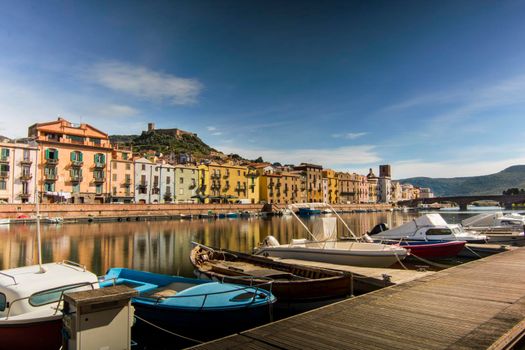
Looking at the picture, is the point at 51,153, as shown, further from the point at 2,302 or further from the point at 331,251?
the point at 2,302

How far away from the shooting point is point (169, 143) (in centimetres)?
17450

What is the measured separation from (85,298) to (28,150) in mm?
79594

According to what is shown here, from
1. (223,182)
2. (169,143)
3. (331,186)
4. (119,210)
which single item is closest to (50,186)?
(119,210)

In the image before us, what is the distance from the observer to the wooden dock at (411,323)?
23.8 feet

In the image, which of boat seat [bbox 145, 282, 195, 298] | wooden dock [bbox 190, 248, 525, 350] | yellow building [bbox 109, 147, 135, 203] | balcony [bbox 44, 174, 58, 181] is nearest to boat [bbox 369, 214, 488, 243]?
wooden dock [bbox 190, 248, 525, 350]

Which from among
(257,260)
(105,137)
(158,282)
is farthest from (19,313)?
(105,137)

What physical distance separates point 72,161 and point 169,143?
9575 cm

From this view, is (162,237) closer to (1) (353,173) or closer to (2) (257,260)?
(2) (257,260)

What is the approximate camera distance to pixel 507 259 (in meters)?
17.6

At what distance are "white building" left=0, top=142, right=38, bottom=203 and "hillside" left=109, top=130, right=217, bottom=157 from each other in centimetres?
8594

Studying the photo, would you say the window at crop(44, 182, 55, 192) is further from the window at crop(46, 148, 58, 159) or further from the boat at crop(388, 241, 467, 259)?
the boat at crop(388, 241, 467, 259)

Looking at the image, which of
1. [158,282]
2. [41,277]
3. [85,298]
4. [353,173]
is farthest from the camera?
[353,173]

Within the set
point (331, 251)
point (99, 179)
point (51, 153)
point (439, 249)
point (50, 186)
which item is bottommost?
point (439, 249)

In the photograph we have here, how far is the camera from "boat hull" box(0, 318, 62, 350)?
9.33m
